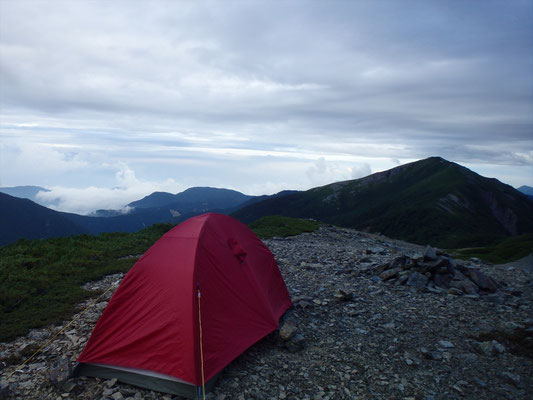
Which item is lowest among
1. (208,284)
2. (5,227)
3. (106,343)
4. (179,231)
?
(5,227)

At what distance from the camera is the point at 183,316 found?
7.30 metres

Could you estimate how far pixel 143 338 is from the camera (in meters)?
7.36

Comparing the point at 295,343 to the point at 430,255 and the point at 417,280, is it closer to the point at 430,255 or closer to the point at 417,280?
the point at 417,280

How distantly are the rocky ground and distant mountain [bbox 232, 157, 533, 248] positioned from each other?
102836 mm

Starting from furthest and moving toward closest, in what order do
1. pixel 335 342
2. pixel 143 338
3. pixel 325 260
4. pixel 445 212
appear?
1. pixel 445 212
2. pixel 325 260
3. pixel 335 342
4. pixel 143 338

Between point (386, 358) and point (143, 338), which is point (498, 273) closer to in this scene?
point (386, 358)

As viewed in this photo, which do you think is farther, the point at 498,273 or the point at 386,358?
the point at 498,273

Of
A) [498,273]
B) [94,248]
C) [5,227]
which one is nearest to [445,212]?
[498,273]

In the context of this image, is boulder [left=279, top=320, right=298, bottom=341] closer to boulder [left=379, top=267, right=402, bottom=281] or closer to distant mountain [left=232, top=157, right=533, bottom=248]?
boulder [left=379, top=267, right=402, bottom=281]

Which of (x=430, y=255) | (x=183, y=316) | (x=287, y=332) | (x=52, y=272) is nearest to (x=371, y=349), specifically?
(x=287, y=332)

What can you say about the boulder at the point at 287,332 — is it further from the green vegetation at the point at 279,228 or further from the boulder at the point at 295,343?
the green vegetation at the point at 279,228

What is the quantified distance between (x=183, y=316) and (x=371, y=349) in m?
4.83

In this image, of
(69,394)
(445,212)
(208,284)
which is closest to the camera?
(69,394)

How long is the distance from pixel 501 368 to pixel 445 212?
5477 inches
